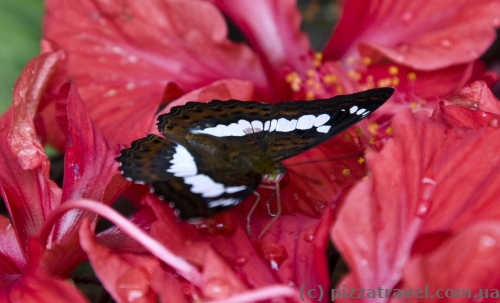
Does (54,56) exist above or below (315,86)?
above

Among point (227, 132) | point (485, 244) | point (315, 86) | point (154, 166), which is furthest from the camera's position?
point (315, 86)

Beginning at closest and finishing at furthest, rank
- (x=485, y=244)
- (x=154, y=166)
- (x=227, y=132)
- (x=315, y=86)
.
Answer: (x=485, y=244), (x=154, y=166), (x=227, y=132), (x=315, y=86)

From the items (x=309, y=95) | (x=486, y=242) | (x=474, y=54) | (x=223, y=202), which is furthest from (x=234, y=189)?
(x=474, y=54)

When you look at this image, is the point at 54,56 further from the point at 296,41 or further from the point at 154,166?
A: the point at 296,41

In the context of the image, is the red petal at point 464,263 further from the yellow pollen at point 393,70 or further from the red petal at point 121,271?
the yellow pollen at point 393,70

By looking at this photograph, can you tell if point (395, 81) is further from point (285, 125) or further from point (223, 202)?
point (223, 202)

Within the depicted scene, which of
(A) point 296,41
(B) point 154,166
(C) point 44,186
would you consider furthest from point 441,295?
(A) point 296,41

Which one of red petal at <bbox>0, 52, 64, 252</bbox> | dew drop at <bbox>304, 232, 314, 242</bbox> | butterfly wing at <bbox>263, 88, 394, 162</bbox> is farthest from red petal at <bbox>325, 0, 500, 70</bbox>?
red petal at <bbox>0, 52, 64, 252</bbox>

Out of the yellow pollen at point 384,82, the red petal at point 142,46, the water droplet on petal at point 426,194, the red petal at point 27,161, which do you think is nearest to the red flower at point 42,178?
the red petal at point 27,161
